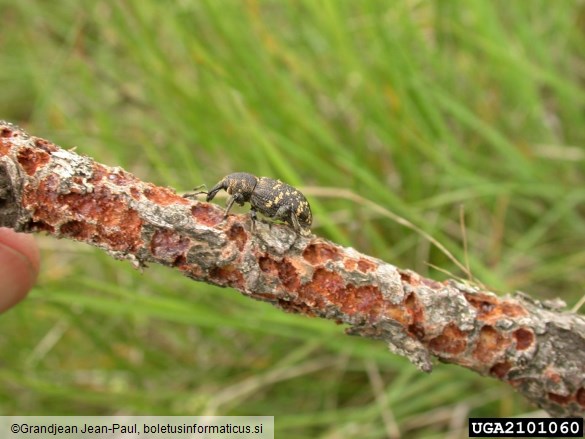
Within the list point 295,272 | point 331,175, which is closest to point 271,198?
point 295,272

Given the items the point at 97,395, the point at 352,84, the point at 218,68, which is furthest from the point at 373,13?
the point at 97,395

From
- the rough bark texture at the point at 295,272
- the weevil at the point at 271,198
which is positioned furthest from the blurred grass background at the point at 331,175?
the rough bark texture at the point at 295,272

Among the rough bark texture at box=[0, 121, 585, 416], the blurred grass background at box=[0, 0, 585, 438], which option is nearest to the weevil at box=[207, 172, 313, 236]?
the rough bark texture at box=[0, 121, 585, 416]

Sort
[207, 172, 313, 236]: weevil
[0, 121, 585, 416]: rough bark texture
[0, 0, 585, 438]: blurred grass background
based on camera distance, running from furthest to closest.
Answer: [0, 0, 585, 438]: blurred grass background
[207, 172, 313, 236]: weevil
[0, 121, 585, 416]: rough bark texture

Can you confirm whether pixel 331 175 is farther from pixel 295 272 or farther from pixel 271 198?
pixel 295 272

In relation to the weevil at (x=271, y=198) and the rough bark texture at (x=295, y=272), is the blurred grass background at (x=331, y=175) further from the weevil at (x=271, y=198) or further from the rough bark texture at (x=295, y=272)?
the rough bark texture at (x=295, y=272)

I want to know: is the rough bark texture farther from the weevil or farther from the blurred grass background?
the blurred grass background
